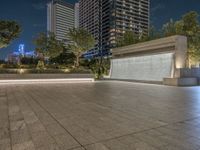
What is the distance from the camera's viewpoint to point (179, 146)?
278 cm

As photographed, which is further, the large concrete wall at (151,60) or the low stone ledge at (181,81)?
the large concrete wall at (151,60)

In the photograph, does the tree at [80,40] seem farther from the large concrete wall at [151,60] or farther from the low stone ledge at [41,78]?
the low stone ledge at [41,78]

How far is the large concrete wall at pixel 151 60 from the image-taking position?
15.5m

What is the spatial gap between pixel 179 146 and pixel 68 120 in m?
2.36

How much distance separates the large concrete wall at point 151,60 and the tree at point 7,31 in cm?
1177

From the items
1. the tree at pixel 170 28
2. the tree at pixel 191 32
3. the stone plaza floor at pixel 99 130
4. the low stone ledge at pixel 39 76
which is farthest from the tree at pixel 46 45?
the stone plaza floor at pixel 99 130

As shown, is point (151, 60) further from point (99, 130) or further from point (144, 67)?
point (99, 130)

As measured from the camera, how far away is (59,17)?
7869 centimetres

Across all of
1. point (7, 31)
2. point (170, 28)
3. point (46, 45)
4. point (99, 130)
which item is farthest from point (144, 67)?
point (99, 130)

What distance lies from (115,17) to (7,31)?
6920 centimetres

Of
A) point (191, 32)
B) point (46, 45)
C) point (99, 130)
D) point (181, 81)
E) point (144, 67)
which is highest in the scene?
point (191, 32)

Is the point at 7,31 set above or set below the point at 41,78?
above

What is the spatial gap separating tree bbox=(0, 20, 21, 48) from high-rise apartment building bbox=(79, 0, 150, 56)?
6300cm

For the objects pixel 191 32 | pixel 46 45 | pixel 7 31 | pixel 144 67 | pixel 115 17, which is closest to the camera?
pixel 7 31
